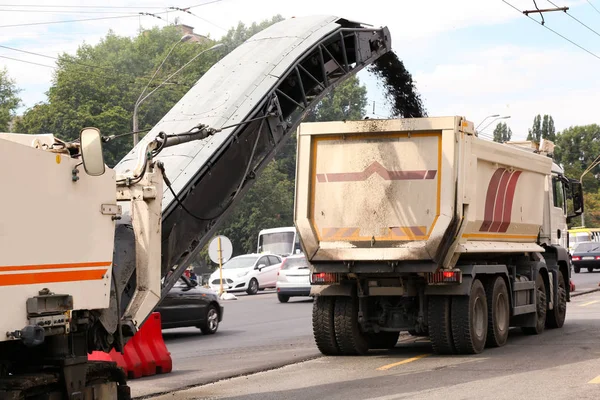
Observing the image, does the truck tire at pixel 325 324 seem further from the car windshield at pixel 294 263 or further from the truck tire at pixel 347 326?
the car windshield at pixel 294 263

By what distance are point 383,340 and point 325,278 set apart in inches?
73.1

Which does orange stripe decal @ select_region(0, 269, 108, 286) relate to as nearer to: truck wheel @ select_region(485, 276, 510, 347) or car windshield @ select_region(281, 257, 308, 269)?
truck wheel @ select_region(485, 276, 510, 347)

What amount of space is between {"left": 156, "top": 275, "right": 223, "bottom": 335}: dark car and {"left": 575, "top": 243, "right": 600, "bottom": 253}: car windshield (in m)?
32.0

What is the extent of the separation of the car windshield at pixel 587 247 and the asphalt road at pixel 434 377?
34.1 metres

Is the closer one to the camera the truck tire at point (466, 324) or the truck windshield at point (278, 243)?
the truck tire at point (466, 324)

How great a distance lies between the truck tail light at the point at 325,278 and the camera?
45.7 ft

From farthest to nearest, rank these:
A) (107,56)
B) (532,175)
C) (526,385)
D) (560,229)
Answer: (107,56) < (560,229) < (532,175) < (526,385)


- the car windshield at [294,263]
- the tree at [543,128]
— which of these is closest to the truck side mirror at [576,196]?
the car windshield at [294,263]

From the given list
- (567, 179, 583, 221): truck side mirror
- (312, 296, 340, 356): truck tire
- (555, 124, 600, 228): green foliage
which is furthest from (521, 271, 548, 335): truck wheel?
(555, 124, 600, 228): green foliage

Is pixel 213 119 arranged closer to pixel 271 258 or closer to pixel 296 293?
pixel 296 293

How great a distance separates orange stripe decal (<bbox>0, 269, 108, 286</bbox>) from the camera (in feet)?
22.9

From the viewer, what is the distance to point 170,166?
37.6 ft

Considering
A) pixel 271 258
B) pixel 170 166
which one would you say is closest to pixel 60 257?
pixel 170 166

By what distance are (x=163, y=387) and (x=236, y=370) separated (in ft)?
5.68
